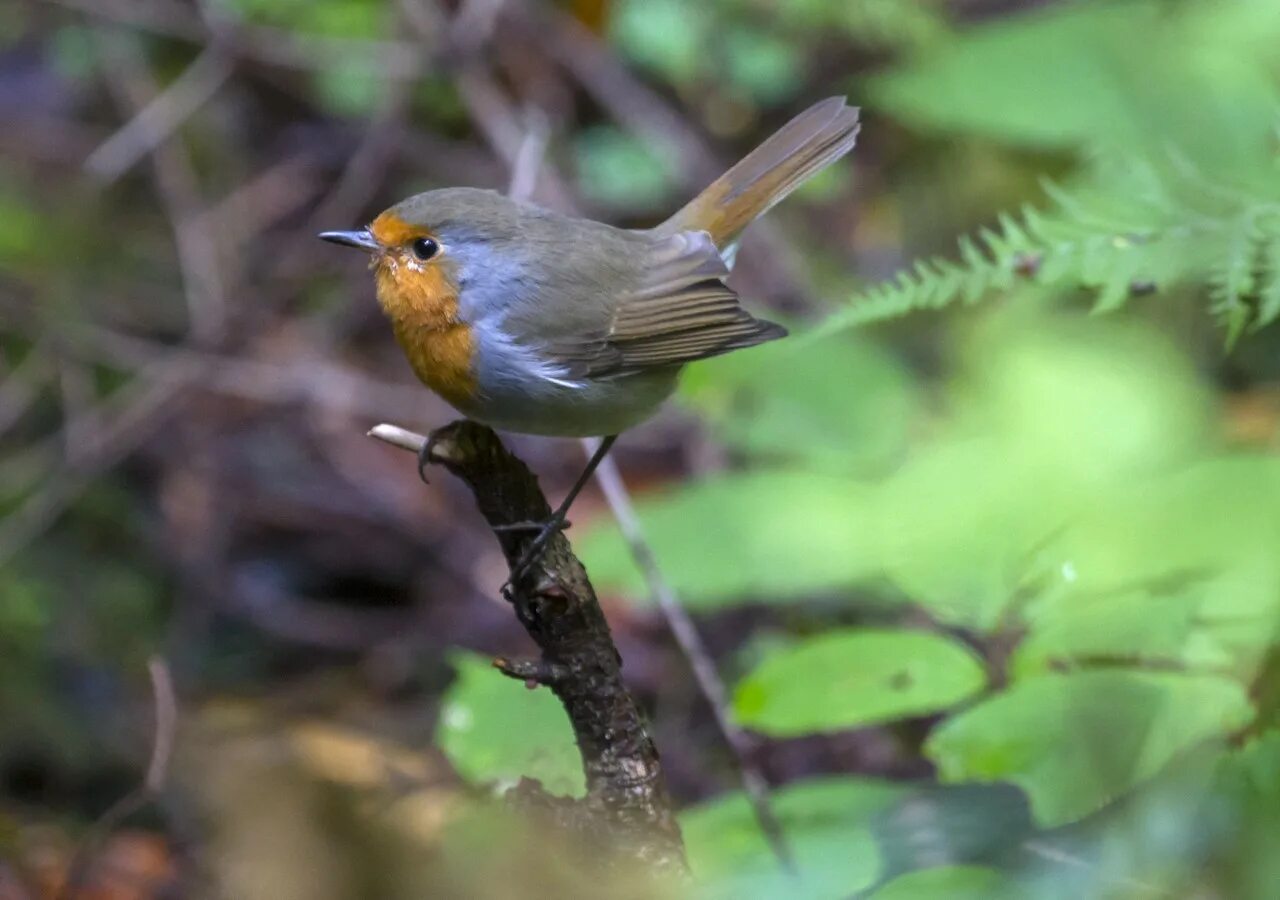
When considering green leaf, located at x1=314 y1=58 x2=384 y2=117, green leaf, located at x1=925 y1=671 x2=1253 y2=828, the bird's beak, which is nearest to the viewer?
green leaf, located at x1=925 y1=671 x2=1253 y2=828

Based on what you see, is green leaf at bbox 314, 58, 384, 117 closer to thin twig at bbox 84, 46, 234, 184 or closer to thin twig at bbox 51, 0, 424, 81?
thin twig at bbox 51, 0, 424, 81

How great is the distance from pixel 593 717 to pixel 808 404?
1.78 m

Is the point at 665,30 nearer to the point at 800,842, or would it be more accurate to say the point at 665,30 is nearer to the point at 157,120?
the point at 157,120

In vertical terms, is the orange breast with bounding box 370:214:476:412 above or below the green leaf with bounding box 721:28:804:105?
below

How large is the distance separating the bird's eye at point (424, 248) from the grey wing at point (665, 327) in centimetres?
31

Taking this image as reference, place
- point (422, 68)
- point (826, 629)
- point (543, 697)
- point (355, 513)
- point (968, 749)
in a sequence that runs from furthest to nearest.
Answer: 1. point (422, 68)
2. point (355, 513)
3. point (826, 629)
4. point (543, 697)
5. point (968, 749)

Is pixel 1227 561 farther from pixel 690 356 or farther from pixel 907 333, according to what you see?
pixel 907 333

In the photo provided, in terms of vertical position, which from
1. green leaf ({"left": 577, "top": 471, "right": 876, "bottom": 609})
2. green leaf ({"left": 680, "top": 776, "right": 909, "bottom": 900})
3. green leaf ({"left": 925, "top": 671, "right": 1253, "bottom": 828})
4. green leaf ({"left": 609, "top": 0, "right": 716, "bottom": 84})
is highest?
green leaf ({"left": 609, "top": 0, "right": 716, "bottom": 84})

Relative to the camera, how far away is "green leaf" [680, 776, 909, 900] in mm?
1234

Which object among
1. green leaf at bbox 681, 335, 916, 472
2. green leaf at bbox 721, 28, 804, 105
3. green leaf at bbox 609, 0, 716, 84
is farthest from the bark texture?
green leaf at bbox 721, 28, 804, 105

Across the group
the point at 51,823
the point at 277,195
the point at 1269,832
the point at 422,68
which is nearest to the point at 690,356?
the point at 1269,832

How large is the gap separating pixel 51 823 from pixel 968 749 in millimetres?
2597

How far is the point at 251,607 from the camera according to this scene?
454 centimetres

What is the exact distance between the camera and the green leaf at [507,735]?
217 centimetres
